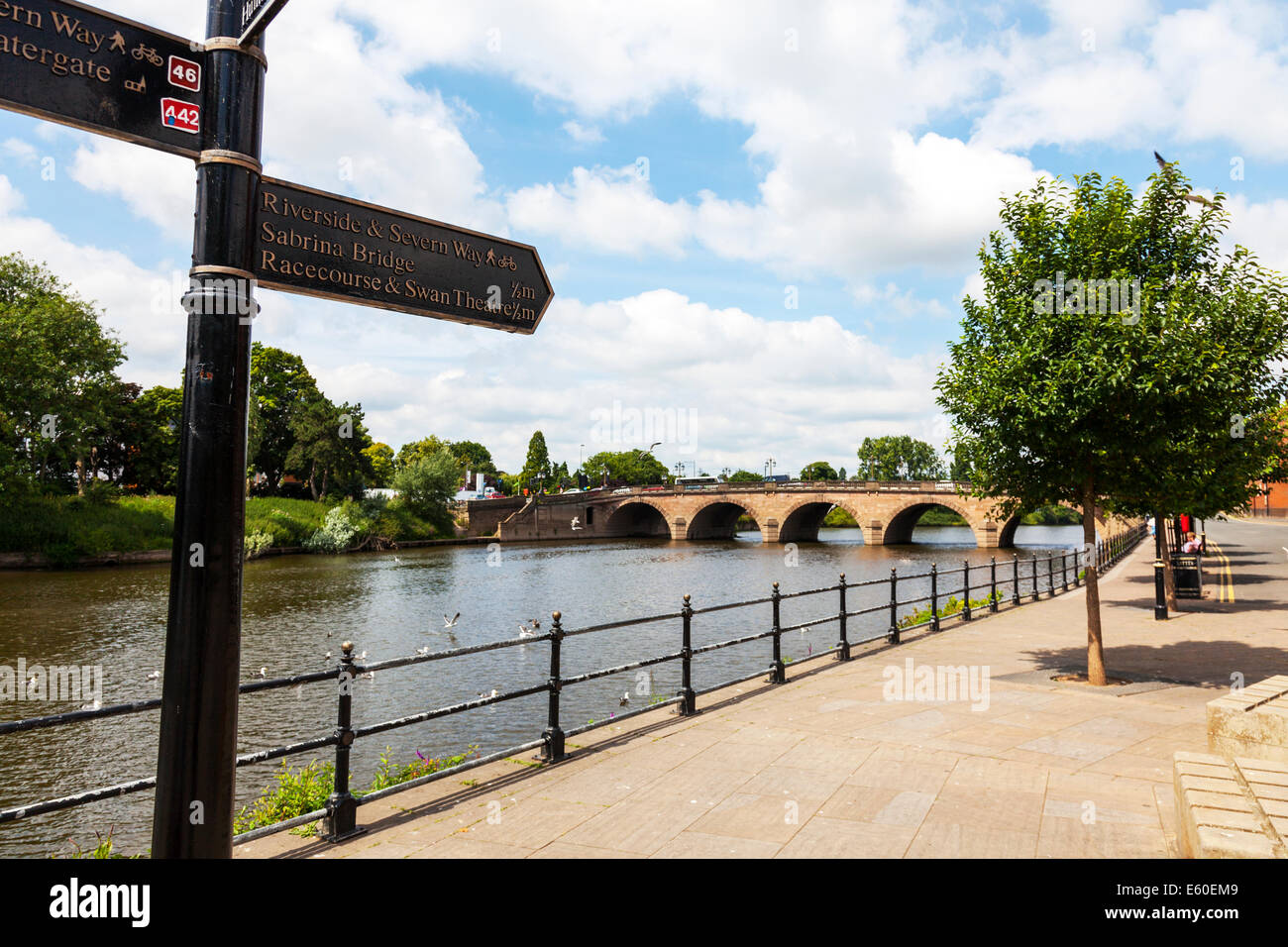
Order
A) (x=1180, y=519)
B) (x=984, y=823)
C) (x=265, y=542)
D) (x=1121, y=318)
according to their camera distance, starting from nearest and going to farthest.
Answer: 1. (x=984, y=823)
2. (x=1121, y=318)
3. (x=1180, y=519)
4. (x=265, y=542)

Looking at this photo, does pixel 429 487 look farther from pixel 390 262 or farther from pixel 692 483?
pixel 390 262

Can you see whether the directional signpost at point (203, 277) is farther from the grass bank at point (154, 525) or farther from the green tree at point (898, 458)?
the green tree at point (898, 458)

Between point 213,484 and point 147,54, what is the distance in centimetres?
143

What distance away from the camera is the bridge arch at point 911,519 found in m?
58.4

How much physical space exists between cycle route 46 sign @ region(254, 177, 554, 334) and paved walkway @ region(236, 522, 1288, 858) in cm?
316

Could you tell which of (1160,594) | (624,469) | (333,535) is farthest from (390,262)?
Answer: (624,469)

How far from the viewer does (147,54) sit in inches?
102

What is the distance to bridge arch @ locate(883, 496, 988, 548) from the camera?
5838cm

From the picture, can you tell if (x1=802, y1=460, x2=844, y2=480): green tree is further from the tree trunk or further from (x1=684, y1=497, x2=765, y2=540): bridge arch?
the tree trunk

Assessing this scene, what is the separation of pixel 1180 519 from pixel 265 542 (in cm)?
4378

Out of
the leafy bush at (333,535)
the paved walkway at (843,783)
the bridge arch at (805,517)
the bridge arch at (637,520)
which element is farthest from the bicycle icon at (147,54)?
the bridge arch at (637,520)
